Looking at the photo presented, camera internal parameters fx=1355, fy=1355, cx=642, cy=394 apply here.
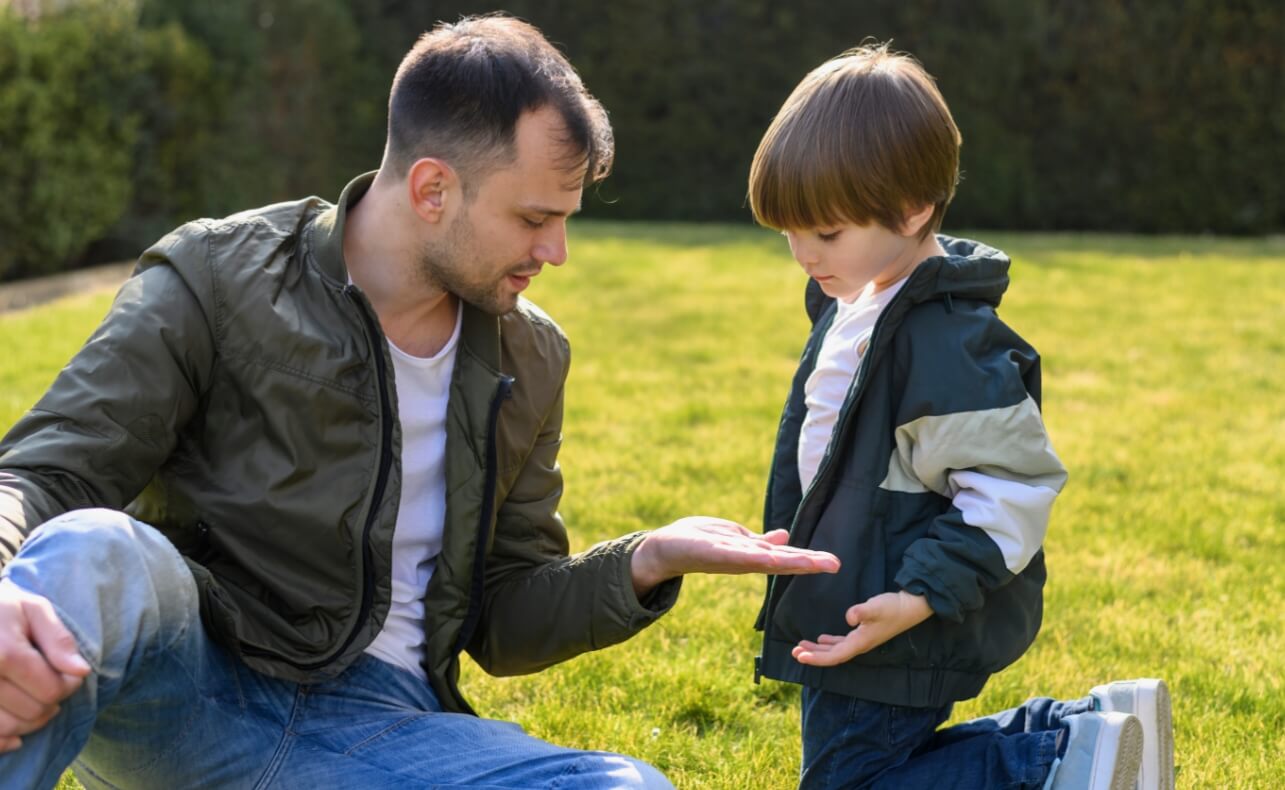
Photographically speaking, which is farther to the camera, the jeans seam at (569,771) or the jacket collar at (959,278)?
the jacket collar at (959,278)

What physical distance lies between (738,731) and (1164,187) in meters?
11.4

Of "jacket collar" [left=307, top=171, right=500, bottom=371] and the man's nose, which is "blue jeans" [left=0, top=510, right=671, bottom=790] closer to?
"jacket collar" [left=307, top=171, right=500, bottom=371]

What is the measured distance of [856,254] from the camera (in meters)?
2.38

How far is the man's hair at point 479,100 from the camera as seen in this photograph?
7.88 feet

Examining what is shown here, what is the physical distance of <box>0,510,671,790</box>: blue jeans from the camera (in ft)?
5.78

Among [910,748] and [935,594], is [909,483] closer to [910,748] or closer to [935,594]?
[935,594]

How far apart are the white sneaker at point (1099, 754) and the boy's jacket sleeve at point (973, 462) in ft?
0.99

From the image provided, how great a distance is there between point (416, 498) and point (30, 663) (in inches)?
34.4

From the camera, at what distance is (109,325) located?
2217mm

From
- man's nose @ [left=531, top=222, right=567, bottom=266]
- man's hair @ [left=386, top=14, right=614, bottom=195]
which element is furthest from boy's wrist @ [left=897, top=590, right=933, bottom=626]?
man's hair @ [left=386, top=14, right=614, bottom=195]

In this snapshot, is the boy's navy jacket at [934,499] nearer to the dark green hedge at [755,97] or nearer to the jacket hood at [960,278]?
the jacket hood at [960,278]

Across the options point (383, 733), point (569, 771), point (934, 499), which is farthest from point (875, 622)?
point (383, 733)

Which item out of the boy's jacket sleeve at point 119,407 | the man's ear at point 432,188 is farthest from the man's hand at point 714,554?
the boy's jacket sleeve at point 119,407

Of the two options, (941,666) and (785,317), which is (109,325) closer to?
(941,666)
